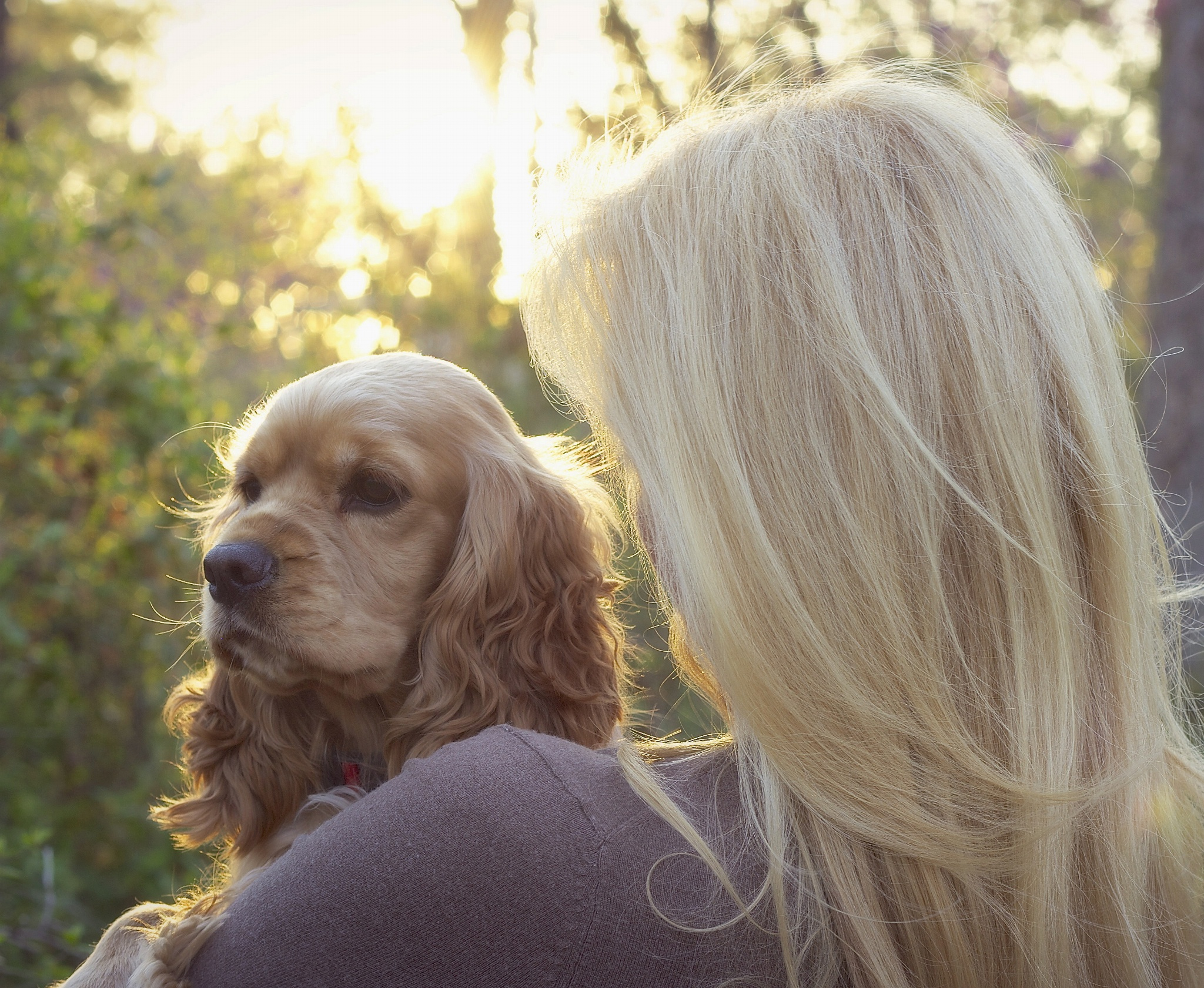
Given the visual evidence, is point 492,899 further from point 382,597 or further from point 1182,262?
point 1182,262

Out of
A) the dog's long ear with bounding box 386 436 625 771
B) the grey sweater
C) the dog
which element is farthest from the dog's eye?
the grey sweater

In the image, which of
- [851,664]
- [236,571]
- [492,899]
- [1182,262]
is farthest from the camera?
[1182,262]

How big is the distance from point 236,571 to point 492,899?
1.02 meters

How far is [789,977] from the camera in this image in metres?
1.13

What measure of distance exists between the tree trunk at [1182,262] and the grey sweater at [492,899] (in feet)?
17.0

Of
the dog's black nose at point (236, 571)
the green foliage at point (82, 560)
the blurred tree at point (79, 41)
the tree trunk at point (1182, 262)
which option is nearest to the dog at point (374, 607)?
the dog's black nose at point (236, 571)

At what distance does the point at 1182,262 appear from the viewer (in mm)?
5672

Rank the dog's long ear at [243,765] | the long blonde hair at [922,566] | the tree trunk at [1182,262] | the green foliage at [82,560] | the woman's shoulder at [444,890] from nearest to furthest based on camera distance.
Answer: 1. the woman's shoulder at [444,890]
2. the long blonde hair at [922,566]
3. the dog's long ear at [243,765]
4. the green foliage at [82,560]
5. the tree trunk at [1182,262]

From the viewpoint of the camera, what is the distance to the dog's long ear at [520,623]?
6.32 feet

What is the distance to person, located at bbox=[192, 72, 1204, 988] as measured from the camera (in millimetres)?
1124

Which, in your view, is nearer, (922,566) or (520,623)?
(922,566)

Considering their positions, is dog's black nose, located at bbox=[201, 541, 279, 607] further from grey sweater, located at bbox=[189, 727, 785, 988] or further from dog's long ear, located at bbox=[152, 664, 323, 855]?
grey sweater, located at bbox=[189, 727, 785, 988]

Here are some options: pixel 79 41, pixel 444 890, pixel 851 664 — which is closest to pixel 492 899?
pixel 444 890

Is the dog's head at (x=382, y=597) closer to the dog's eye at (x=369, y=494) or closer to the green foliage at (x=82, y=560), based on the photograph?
the dog's eye at (x=369, y=494)
